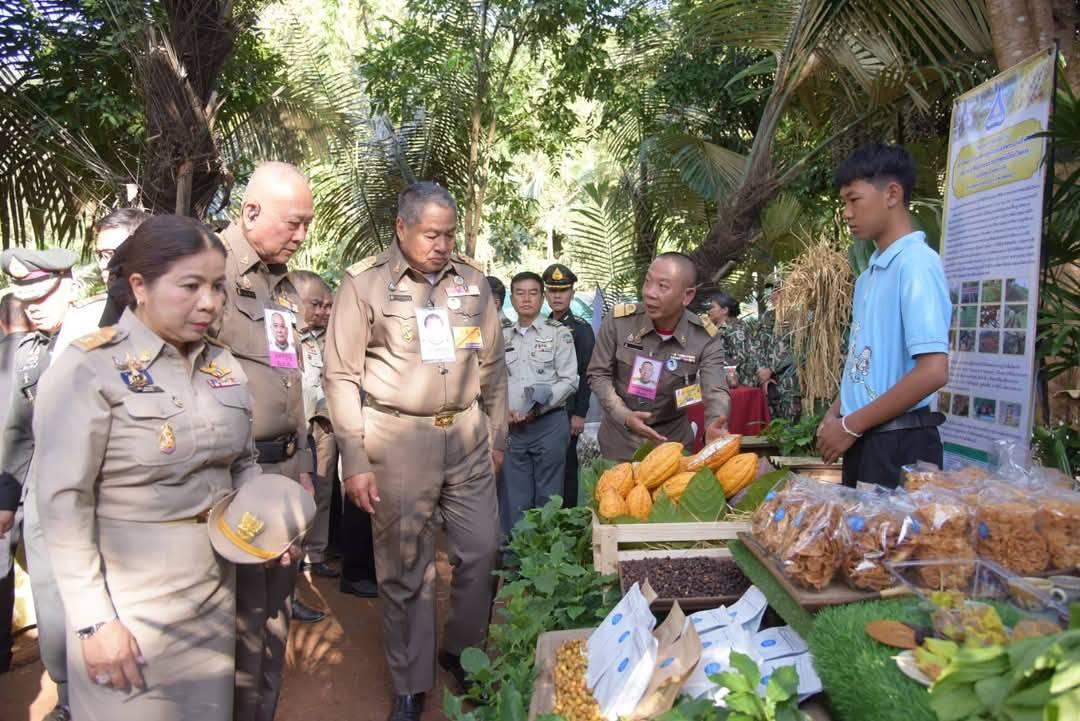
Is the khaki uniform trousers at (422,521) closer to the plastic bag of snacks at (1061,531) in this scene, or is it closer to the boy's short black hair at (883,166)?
the boy's short black hair at (883,166)

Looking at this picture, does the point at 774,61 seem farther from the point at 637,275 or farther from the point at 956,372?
the point at 637,275

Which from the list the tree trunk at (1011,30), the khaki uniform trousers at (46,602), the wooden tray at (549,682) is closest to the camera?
the wooden tray at (549,682)

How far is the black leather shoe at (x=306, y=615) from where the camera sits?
15.3ft

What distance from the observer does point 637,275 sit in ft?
38.2

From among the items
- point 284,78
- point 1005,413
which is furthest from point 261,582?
point 284,78

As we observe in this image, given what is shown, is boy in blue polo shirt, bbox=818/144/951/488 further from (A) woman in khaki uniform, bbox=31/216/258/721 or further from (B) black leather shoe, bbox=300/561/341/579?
(B) black leather shoe, bbox=300/561/341/579

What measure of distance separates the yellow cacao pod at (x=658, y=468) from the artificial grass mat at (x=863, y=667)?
1.12 metres

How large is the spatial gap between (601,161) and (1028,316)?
25.0m

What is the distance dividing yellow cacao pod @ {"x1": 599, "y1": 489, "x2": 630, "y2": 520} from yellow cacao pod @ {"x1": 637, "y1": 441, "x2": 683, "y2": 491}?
0.15 meters

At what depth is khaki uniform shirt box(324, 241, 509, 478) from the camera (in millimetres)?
3285

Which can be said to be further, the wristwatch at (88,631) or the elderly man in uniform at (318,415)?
the elderly man in uniform at (318,415)

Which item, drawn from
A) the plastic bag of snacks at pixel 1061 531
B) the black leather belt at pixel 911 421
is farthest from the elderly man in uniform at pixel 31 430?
the plastic bag of snacks at pixel 1061 531

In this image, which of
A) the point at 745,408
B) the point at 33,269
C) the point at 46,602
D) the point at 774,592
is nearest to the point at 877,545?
the point at 774,592

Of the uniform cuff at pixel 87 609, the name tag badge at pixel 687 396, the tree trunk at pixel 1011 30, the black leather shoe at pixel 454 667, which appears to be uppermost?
the tree trunk at pixel 1011 30
